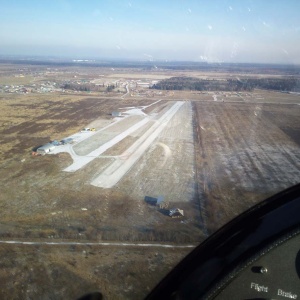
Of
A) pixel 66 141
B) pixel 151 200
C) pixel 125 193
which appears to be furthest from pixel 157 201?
pixel 66 141

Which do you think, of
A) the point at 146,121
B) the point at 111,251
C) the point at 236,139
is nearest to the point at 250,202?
the point at 111,251

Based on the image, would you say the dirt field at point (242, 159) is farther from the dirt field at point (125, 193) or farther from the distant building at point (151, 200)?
the distant building at point (151, 200)

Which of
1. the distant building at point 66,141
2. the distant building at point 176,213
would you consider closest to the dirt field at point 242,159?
the distant building at point 176,213

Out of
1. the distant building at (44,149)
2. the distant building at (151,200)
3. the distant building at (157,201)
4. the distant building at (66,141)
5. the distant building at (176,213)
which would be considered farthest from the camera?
the distant building at (66,141)

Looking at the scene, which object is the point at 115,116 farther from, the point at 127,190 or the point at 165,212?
the point at 165,212

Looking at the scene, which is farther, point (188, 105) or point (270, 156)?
point (188, 105)
